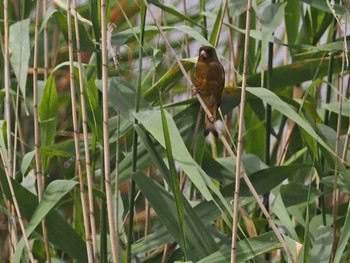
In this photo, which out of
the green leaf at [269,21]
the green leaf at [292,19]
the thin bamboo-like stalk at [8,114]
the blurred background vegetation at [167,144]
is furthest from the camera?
the green leaf at [292,19]

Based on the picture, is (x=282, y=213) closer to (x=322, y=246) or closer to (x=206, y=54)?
(x=322, y=246)

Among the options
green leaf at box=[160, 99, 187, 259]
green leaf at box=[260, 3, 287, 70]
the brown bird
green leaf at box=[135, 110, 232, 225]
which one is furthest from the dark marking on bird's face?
green leaf at box=[160, 99, 187, 259]

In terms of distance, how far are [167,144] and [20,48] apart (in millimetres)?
518

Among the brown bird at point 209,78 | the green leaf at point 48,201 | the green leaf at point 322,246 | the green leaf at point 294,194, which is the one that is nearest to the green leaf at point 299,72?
the brown bird at point 209,78

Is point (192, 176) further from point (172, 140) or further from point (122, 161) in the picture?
point (122, 161)

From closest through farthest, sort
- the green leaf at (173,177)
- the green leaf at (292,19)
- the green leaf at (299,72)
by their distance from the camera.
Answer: the green leaf at (173,177)
the green leaf at (299,72)
the green leaf at (292,19)

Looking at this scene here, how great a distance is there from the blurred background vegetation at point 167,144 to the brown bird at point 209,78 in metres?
0.03

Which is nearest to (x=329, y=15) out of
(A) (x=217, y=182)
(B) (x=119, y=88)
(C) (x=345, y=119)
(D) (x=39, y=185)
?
(C) (x=345, y=119)

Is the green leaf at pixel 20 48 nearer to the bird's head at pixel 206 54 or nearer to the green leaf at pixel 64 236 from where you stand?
the green leaf at pixel 64 236

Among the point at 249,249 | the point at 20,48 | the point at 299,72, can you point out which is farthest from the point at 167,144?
the point at 299,72

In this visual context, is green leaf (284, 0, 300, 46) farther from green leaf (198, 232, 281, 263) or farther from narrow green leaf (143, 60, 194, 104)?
green leaf (198, 232, 281, 263)

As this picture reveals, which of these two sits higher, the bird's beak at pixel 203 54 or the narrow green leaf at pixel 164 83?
the bird's beak at pixel 203 54

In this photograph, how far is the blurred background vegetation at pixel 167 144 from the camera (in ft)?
5.80

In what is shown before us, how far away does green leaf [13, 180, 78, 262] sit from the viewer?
1.88m
